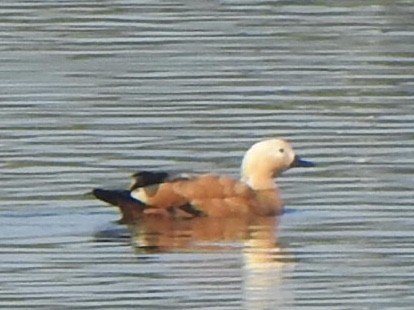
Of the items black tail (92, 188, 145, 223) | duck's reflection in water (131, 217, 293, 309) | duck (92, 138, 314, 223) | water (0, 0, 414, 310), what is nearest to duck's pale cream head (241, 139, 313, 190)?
duck (92, 138, 314, 223)

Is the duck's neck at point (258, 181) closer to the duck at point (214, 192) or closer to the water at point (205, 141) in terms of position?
the duck at point (214, 192)

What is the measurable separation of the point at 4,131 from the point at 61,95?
183cm

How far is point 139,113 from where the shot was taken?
65.2ft

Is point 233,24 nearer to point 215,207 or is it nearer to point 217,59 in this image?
point 217,59

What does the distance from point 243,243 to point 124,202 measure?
3.13 feet

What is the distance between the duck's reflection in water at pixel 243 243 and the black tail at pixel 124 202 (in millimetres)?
76

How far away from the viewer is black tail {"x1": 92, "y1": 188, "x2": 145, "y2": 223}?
16125 mm

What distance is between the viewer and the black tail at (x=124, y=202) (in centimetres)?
1612

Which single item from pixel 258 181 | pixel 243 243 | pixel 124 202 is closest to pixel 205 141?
pixel 258 181

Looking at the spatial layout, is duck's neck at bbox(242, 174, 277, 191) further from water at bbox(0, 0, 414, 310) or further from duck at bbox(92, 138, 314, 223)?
water at bbox(0, 0, 414, 310)

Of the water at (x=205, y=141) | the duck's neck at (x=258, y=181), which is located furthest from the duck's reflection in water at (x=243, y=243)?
the duck's neck at (x=258, y=181)

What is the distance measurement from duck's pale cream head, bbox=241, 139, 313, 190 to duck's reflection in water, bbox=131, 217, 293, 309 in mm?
400

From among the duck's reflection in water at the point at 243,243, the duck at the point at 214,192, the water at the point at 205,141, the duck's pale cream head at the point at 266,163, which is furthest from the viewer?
the duck's pale cream head at the point at 266,163

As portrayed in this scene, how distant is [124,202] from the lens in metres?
16.3
